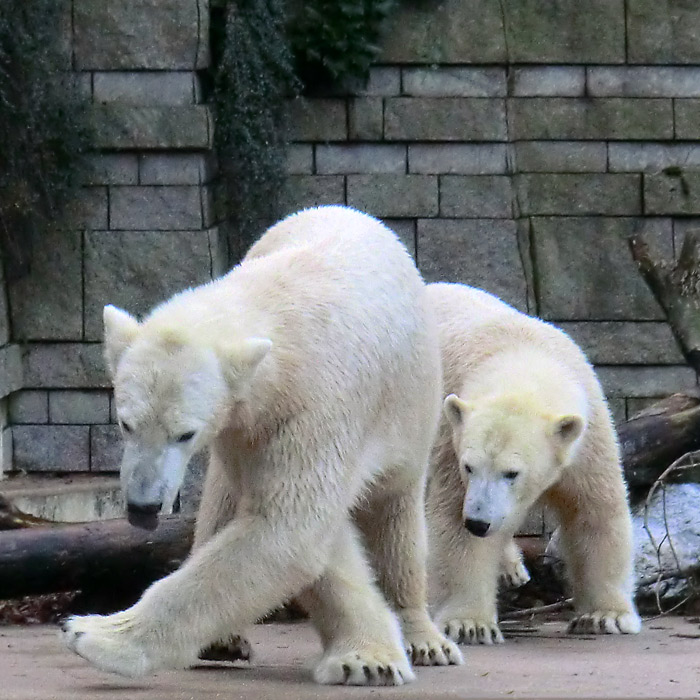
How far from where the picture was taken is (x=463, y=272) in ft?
24.7

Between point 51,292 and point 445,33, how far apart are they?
8.02 ft

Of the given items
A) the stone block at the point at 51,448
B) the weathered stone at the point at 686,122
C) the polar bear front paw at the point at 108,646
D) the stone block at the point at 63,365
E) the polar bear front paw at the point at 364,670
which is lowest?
the stone block at the point at 51,448

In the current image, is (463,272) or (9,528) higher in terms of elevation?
(463,272)

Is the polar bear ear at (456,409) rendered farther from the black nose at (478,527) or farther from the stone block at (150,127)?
the stone block at (150,127)

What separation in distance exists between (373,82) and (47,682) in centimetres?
463

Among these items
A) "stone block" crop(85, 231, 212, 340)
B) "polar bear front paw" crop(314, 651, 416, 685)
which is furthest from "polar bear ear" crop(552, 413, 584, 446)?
"stone block" crop(85, 231, 212, 340)

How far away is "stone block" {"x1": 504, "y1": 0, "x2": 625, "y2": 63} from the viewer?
7.52m

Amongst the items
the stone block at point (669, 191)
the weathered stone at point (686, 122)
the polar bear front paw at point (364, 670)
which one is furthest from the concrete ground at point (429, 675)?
the weathered stone at point (686, 122)

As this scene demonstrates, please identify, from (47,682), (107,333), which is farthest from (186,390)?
(47,682)

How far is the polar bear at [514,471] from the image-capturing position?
4.72 m

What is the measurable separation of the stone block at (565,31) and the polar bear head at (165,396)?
4621mm

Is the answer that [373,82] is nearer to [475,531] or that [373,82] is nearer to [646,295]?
[646,295]

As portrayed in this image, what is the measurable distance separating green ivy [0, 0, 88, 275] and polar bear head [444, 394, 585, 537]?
2794 mm

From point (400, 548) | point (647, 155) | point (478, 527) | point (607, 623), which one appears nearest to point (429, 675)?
point (400, 548)
